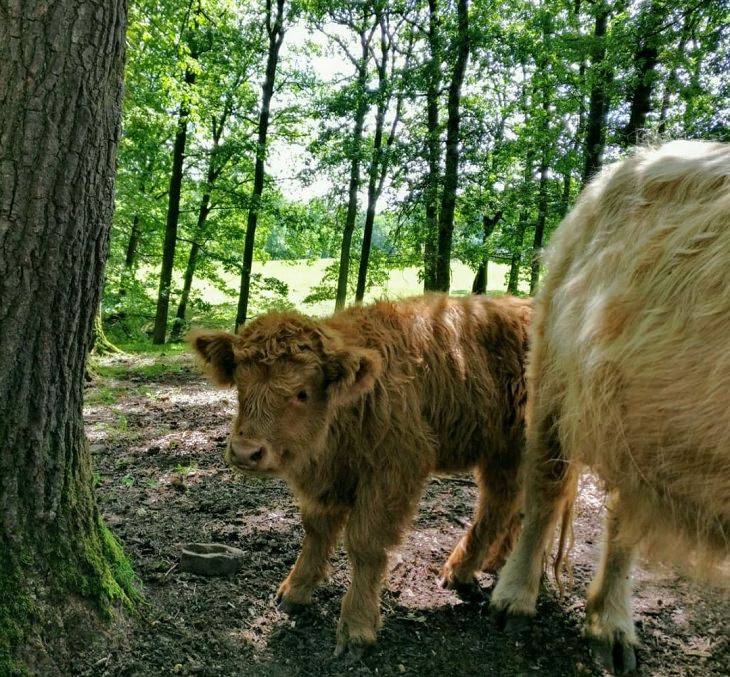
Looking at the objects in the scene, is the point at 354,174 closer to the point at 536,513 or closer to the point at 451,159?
the point at 451,159

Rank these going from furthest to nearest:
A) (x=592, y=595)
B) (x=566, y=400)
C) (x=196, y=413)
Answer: (x=196, y=413) → (x=592, y=595) → (x=566, y=400)

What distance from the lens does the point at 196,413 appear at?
736 centimetres

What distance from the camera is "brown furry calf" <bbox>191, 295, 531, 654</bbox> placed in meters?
2.90

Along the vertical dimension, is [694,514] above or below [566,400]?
below

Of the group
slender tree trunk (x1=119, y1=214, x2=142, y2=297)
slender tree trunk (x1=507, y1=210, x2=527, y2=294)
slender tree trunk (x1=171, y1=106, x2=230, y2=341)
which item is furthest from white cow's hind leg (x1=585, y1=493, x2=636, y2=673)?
slender tree trunk (x1=119, y1=214, x2=142, y2=297)

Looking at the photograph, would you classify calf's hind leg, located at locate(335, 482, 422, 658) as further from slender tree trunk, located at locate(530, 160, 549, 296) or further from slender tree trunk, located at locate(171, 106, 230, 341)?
slender tree trunk, located at locate(171, 106, 230, 341)

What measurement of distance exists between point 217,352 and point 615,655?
2.57 metres

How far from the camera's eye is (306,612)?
10.4 feet

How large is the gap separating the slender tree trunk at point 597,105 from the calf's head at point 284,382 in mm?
9220

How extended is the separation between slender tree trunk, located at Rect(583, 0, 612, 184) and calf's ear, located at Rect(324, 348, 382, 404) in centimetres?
917

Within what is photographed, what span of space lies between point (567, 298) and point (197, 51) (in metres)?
19.3

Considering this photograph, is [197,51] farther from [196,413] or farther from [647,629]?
[647,629]

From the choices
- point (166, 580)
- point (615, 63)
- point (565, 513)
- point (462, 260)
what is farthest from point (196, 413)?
point (462, 260)

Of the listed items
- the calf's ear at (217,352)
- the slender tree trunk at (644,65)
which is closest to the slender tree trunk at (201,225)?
the slender tree trunk at (644,65)
